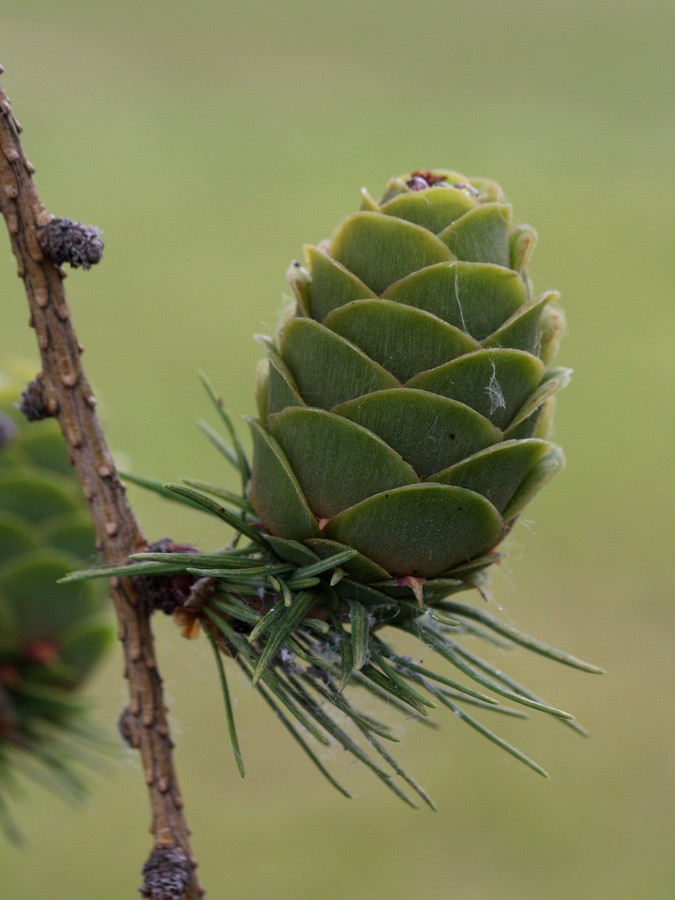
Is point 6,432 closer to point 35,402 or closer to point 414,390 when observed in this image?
point 35,402

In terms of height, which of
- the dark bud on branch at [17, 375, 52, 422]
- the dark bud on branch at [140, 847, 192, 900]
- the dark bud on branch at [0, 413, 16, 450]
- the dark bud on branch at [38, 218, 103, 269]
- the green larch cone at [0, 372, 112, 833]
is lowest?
the dark bud on branch at [140, 847, 192, 900]

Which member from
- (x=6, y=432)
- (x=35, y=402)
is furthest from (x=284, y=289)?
(x=35, y=402)

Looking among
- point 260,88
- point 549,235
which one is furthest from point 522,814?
point 260,88

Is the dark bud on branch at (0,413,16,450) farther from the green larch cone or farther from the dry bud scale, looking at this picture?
the dry bud scale

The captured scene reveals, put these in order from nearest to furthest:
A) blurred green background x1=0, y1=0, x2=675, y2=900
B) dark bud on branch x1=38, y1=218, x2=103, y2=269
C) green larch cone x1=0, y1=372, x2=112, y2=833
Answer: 1. dark bud on branch x1=38, y1=218, x2=103, y2=269
2. green larch cone x1=0, y1=372, x2=112, y2=833
3. blurred green background x1=0, y1=0, x2=675, y2=900

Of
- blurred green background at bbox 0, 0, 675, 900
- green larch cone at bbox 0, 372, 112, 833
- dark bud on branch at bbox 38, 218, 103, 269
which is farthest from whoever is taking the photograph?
blurred green background at bbox 0, 0, 675, 900

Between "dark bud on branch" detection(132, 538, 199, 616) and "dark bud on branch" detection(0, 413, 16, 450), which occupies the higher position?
"dark bud on branch" detection(0, 413, 16, 450)

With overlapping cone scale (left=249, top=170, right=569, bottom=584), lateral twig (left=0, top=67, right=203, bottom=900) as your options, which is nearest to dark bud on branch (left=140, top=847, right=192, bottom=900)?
lateral twig (left=0, top=67, right=203, bottom=900)
